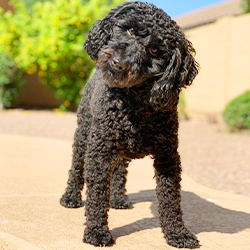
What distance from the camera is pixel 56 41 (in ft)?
41.2

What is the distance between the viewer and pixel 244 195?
5223 mm

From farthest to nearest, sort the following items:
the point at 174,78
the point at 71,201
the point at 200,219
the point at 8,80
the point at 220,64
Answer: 1. the point at 220,64
2. the point at 8,80
3. the point at 71,201
4. the point at 200,219
5. the point at 174,78

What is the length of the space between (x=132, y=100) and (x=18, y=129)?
734 centimetres

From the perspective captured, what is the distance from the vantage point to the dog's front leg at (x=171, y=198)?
290 centimetres

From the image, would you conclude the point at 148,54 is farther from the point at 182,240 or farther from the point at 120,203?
the point at 120,203

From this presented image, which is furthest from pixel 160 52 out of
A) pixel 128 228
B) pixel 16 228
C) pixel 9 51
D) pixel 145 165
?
pixel 9 51

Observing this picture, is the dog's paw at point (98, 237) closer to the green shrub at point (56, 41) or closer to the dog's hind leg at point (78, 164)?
the dog's hind leg at point (78, 164)

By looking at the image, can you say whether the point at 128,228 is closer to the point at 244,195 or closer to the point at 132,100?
the point at 132,100

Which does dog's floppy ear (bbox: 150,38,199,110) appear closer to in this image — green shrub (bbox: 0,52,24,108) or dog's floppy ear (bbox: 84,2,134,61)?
dog's floppy ear (bbox: 84,2,134,61)

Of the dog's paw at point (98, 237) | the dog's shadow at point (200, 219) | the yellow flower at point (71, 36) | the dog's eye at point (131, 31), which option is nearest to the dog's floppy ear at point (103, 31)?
the dog's eye at point (131, 31)

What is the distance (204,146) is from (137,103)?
19.8ft

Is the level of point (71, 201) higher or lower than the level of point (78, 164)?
lower

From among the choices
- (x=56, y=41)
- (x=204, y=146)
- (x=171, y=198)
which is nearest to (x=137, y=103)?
(x=171, y=198)

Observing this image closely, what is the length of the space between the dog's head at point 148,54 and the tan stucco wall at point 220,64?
35.0 ft
